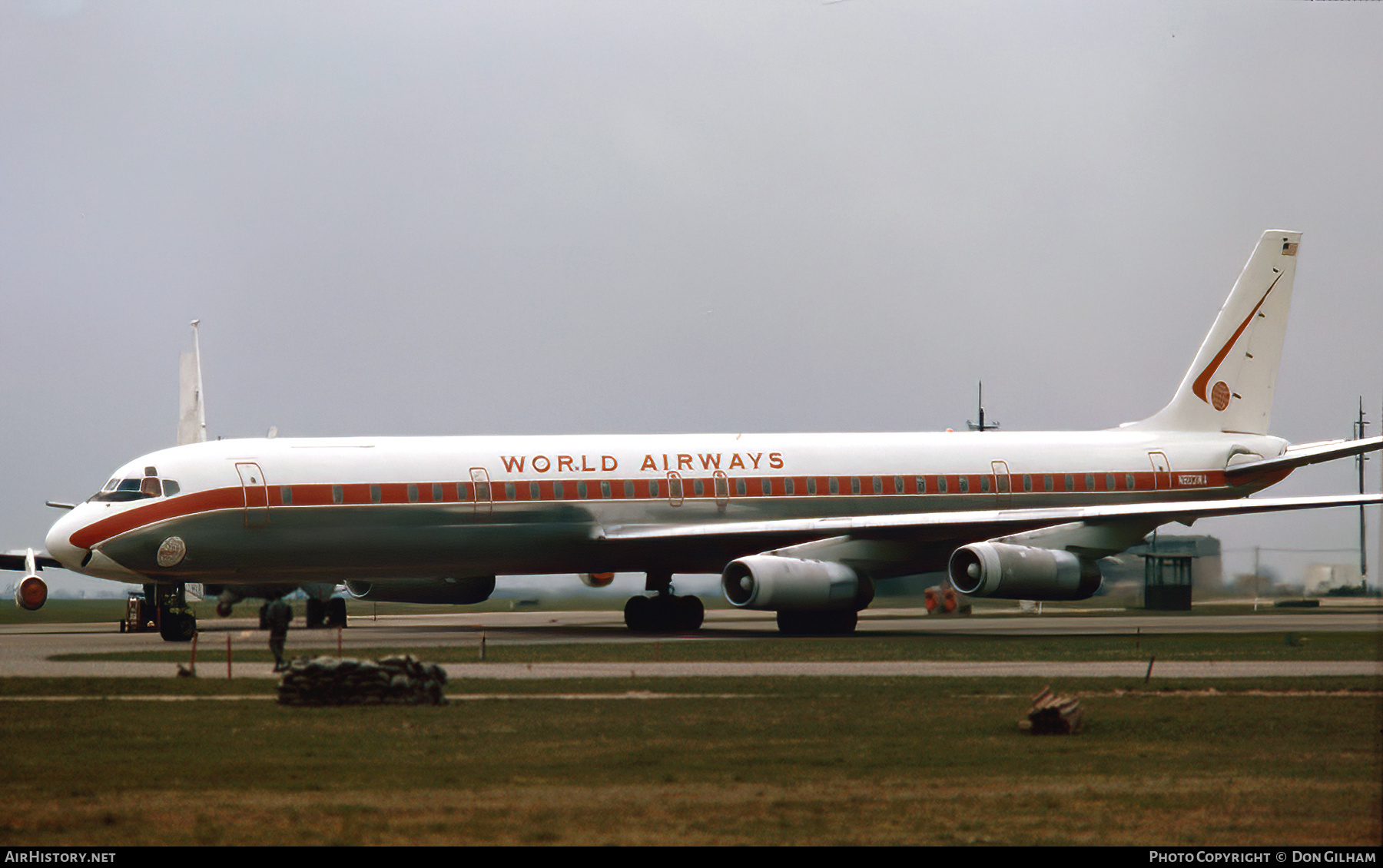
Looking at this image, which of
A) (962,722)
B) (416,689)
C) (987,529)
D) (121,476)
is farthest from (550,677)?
(987,529)

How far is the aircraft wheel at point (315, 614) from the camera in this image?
3966 cm

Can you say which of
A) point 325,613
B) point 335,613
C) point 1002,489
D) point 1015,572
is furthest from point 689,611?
point 335,613

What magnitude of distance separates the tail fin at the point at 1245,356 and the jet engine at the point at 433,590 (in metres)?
17.7

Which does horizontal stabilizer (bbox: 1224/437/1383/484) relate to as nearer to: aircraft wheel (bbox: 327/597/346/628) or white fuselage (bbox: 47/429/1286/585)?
white fuselage (bbox: 47/429/1286/585)

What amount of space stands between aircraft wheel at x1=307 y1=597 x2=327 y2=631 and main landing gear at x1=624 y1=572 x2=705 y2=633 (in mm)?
7374

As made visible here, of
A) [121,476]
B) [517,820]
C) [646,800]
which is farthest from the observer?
[121,476]

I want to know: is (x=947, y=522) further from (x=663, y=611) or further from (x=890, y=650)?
(x=663, y=611)

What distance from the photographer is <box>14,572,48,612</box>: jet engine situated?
40.0 m

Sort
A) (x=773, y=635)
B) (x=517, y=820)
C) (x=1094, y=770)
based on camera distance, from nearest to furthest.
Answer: (x=517, y=820)
(x=1094, y=770)
(x=773, y=635)

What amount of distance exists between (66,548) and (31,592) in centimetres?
870

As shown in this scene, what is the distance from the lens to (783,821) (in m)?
11.9

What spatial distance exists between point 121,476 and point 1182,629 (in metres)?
23.0

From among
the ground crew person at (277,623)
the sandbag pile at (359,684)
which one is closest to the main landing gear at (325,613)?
the ground crew person at (277,623)
